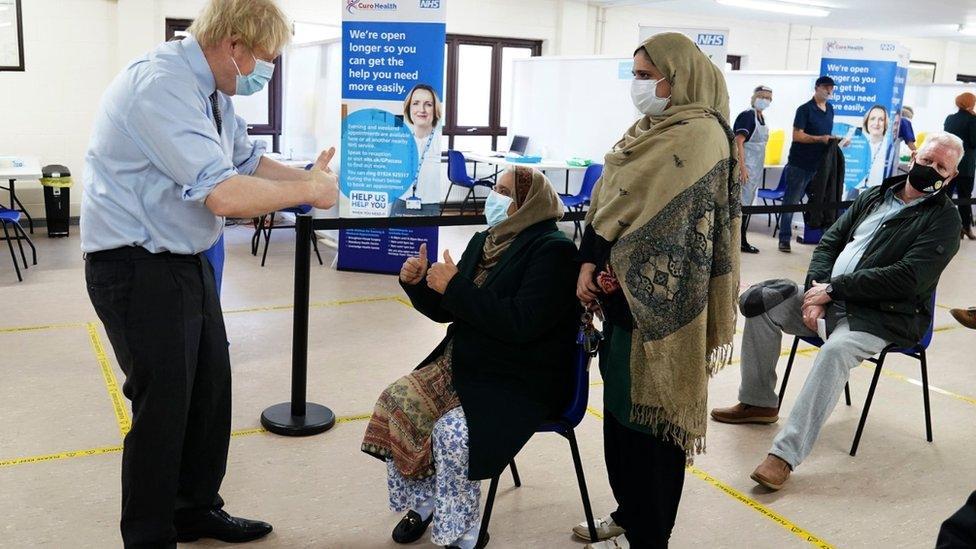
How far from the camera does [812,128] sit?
798 centimetres

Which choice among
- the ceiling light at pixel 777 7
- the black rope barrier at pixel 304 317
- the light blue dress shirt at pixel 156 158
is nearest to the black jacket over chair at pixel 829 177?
the ceiling light at pixel 777 7

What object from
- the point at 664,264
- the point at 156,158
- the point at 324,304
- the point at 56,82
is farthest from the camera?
the point at 56,82

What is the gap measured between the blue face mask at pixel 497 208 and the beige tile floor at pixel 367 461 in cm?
93

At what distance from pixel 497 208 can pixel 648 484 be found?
878mm

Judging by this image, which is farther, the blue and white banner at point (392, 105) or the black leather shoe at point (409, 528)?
the blue and white banner at point (392, 105)

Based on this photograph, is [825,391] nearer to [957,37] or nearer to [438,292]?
[438,292]

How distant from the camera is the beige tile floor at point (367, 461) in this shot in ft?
8.96

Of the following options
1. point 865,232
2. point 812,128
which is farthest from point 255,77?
point 812,128

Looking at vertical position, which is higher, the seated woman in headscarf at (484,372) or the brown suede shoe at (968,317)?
the brown suede shoe at (968,317)

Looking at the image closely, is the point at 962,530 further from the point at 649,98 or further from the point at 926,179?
the point at 926,179

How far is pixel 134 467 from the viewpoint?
2.19 m

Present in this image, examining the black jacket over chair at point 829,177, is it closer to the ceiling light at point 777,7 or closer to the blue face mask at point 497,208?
the ceiling light at point 777,7

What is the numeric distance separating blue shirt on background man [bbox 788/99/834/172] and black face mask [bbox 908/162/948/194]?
4917 millimetres

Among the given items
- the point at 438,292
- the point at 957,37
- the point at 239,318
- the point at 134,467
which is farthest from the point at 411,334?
the point at 957,37
